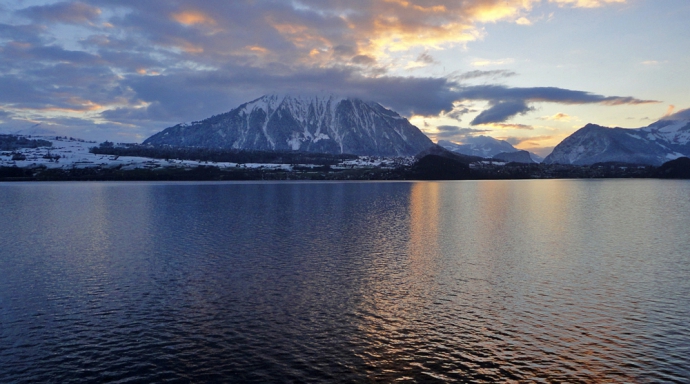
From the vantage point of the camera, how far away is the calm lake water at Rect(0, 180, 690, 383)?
28031 mm

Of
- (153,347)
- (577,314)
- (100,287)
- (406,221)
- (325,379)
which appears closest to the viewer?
(325,379)

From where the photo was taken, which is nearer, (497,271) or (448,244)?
(497,271)

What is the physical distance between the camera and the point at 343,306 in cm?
3962

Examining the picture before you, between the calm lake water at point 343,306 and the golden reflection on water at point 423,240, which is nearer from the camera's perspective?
the calm lake water at point 343,306

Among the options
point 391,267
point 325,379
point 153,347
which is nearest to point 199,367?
point 153,347

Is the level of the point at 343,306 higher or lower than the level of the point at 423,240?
lower

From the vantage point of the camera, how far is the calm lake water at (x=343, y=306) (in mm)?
28031

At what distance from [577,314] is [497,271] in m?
15.6

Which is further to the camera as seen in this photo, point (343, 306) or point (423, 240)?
point (423, 240)

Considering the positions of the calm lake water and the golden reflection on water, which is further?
the golden reflection on water

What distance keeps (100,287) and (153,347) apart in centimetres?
1896

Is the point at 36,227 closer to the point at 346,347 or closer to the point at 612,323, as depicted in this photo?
the point at 346,347

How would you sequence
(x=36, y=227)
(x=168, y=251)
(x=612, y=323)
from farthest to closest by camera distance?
(x=36, y=227) < (x=168, y=251) < (x=612, y=323)

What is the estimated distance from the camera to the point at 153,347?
30.6m
